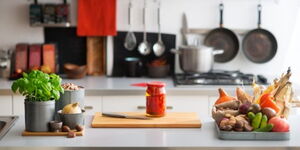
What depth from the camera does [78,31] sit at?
4812mm

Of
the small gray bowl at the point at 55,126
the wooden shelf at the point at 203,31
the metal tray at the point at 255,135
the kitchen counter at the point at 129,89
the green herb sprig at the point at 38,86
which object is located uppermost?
the wooden shelf at the point at 203,31

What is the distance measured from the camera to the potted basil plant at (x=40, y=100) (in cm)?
262

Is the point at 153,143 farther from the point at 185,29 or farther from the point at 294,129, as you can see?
the point at 185,29

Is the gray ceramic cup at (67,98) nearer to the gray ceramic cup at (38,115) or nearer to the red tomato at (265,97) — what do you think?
the gray ceramic cup at (38,115)

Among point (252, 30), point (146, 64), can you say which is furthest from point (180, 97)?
point (252, 30)

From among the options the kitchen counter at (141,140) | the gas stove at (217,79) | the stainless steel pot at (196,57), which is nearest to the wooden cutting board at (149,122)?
the kitchen counter at (141,140)

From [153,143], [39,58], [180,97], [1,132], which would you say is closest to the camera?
[153,143]

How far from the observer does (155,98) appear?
9.62ft

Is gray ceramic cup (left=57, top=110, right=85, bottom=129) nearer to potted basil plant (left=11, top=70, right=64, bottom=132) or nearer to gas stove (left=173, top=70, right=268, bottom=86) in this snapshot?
potted basil plant (left=11, top=70, right=64, bottom=132)

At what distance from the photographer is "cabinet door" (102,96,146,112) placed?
424 centimetres

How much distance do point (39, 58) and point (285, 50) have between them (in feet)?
6.79

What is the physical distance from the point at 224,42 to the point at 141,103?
1054mm

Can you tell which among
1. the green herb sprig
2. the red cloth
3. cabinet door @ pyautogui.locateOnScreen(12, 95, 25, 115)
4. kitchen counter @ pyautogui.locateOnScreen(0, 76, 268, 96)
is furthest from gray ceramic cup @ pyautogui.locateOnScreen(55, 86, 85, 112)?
the red cloth

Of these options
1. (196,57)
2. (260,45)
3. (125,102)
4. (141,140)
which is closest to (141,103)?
(125,102)
